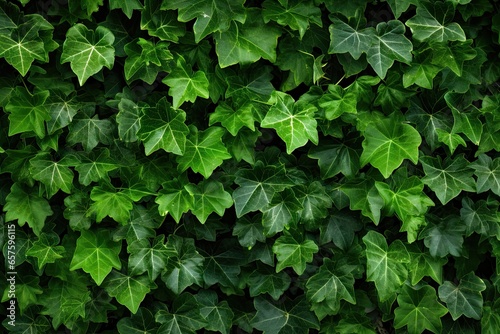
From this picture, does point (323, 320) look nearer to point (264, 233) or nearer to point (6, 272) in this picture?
point (264, 233)

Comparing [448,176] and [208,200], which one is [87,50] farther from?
[448,176]

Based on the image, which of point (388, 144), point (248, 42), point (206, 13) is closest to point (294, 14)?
point (248, 42)

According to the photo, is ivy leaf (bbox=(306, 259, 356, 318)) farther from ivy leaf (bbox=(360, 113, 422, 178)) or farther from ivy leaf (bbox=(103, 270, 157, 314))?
ivy leaf (bbox=(103, 270, 157, 314))

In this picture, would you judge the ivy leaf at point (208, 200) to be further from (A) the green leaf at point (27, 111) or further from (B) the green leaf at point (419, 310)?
(B) the green leaf at point (419, 310)

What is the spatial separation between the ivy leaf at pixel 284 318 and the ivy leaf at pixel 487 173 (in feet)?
2.75

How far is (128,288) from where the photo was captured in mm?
2412

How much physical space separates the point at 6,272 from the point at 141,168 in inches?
28.7

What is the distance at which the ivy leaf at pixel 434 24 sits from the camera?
7.62ft

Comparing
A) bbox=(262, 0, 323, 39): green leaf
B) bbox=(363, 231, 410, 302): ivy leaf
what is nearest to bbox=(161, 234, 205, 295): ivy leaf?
bbox=(363, 231, 410, 302): ivy leaf

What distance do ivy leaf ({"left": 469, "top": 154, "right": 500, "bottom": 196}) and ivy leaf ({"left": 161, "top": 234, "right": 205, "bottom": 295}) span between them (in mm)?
1133

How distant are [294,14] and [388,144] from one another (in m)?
0.60

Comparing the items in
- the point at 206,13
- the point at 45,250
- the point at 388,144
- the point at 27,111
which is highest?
the point at 206,13

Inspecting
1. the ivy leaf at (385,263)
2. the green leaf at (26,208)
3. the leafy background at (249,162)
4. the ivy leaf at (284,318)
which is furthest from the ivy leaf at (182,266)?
the ivy leaf at (385,263)

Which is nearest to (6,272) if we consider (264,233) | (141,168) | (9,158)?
(9,158)
